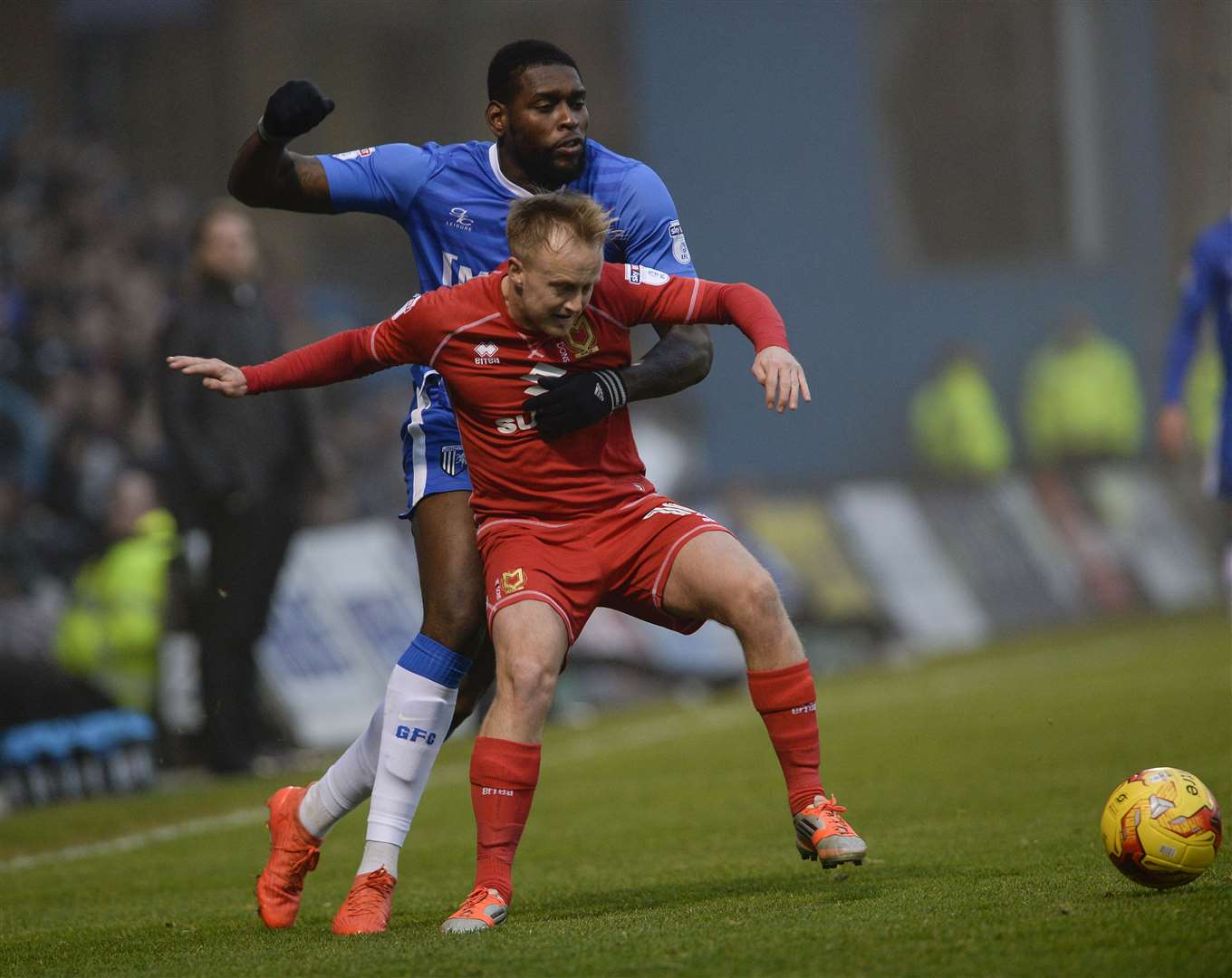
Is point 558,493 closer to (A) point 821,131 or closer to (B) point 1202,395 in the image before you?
(A) point 821,131

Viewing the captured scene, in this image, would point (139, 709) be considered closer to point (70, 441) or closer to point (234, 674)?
point (234, 674)

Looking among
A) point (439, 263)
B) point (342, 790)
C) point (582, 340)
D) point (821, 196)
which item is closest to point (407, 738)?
point (342, 790)

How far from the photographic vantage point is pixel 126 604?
10.1 meters

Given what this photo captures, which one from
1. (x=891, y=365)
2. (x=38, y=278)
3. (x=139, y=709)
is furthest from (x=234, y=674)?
(x=891, y=365)

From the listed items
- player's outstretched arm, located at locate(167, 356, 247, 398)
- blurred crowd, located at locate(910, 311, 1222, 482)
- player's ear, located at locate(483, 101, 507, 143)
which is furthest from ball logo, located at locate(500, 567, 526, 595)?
blurred crowd, located at locate(910, 311, 1222, 482)

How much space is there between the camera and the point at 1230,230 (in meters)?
8.37

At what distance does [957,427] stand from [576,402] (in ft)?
46.2

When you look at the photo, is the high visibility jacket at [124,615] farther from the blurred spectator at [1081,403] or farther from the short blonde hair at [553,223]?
the blurred spectator at [1081,403]

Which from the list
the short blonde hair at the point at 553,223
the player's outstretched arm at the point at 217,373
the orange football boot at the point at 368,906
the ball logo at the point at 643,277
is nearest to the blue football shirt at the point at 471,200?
the ball logo at the point at 643,277

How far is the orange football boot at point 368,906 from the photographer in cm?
464

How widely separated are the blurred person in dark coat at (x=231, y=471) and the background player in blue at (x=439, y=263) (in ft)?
15.5

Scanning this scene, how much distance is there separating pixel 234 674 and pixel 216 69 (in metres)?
7.14

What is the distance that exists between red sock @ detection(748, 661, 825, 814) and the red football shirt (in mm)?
617

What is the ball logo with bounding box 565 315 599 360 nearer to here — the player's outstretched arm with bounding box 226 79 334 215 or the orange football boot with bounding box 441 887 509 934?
the player's outstretched arm with bounding box 226 79 334 215
